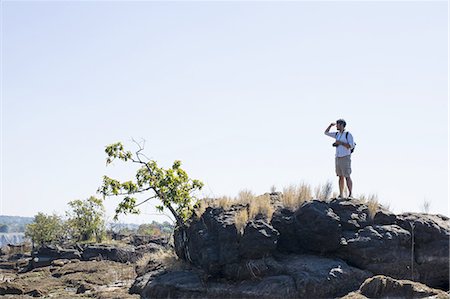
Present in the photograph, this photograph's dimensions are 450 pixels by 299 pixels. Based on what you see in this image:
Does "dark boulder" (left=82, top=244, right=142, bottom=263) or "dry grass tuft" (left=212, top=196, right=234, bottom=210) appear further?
"dark boulder" (left=82, top=244, right=142, bottom=263)

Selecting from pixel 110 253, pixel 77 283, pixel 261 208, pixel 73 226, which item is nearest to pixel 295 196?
pixel 261 208

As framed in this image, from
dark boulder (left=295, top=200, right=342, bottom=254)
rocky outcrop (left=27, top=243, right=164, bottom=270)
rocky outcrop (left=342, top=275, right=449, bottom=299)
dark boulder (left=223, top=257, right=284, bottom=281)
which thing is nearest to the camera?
rocky outcrop (left=342, top=275, right=449, bottom=299)

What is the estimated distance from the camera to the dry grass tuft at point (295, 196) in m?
14.8

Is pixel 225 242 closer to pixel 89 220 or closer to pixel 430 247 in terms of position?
pixel 430 247

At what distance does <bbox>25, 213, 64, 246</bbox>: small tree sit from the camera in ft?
164

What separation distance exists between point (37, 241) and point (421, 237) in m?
44.1

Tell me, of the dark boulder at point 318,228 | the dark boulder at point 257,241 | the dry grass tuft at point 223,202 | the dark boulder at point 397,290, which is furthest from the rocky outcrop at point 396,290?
the dry grass tuft at point 223,202

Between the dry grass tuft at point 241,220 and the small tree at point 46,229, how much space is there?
39892 millimetres

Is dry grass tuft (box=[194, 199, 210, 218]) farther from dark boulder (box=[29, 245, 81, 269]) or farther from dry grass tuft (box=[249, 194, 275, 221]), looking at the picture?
dark boulder (box=[29, 245, 81, 269])

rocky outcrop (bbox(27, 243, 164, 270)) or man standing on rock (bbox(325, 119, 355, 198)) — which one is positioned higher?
man standing on rock (bbox(325, 119, 355, 198))

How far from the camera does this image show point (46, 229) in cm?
5000

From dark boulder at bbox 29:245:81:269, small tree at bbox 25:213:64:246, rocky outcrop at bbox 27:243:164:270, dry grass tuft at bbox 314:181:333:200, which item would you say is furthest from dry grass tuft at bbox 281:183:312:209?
small tree at bbox 25:213:64:246

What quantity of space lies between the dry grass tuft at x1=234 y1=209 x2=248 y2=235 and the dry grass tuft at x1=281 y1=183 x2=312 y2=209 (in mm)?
1446

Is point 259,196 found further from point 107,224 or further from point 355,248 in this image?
point 107,224
